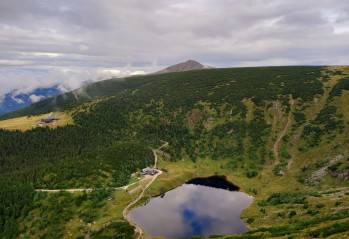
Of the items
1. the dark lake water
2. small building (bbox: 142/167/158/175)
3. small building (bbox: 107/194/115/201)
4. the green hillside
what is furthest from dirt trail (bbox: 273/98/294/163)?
small building (bbox: 107/194/115/201)

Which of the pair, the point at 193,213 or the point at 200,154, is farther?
the point at 200,154

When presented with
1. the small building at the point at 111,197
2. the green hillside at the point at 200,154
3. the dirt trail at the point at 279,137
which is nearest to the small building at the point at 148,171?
the green hillside at the point at 200,154

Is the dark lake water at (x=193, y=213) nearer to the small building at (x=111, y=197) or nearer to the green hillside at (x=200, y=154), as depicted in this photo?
the green hillside at (x=200, y=154)

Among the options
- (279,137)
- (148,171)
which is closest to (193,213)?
(148,171)

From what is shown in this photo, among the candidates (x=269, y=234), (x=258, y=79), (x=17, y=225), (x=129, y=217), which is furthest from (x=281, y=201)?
(x=258, y=79)

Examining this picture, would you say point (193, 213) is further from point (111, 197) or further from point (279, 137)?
point (279, 137)

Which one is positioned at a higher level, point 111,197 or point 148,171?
point 148,171
